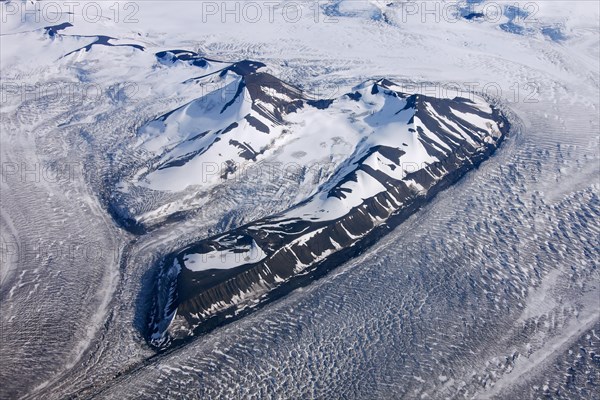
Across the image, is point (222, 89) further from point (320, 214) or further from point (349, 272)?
point (349, 272)

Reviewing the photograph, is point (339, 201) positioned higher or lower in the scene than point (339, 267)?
higher

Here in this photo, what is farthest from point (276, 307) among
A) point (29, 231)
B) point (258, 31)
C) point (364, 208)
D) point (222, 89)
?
point (258, 31)

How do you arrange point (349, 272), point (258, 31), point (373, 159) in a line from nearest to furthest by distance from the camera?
1. point (349, 272)
2. point (373, 159)
3. point (258, 31)

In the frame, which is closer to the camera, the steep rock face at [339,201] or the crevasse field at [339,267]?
the crevasse field at [339,267]

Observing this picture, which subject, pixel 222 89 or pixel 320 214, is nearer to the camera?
pixel 320 214

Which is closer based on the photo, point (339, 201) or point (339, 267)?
point (339, 267)
